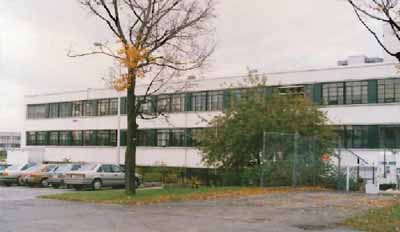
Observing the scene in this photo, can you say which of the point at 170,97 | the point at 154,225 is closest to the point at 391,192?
the point at 154,225

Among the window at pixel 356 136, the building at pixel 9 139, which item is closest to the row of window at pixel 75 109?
the window at pixel 356 136

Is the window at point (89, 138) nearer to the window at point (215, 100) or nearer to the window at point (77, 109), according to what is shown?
the window at point (77, 109)

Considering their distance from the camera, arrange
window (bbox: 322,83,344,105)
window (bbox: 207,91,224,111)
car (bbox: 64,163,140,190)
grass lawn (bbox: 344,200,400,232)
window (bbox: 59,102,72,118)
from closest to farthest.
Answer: grass lawn (bbox: 344,200,400,232), car (bbox: 64,163,140,190), window (bbox: 322,83,344,105), window (bbox: 207,91,224,111), window (bbox: 59,102,72,118)

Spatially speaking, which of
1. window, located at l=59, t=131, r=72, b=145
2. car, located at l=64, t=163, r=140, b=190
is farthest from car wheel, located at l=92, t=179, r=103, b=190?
window, located at l=59, t=131, r=72, b=145

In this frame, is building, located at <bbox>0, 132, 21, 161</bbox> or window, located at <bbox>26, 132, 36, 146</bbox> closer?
window, located at <bbox>26, 132, 36, 146</bbox>

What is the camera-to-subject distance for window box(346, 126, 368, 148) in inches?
1823

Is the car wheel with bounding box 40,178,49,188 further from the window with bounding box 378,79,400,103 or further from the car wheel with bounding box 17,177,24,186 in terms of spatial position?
the window with bounding box 378,79,400,103

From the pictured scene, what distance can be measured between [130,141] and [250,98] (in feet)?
33.2

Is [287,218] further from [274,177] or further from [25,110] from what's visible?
[25,110]

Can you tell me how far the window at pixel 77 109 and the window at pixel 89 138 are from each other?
2.23 metres

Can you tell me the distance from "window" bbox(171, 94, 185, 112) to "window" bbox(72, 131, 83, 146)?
45.0 ft

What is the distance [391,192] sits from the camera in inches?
1173

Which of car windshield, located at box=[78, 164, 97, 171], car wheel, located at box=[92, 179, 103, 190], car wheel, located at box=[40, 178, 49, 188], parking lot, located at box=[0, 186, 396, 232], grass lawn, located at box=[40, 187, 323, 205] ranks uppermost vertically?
car windshield, located at box=[78, 164, 97, 171]

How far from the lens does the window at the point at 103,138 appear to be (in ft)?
212
